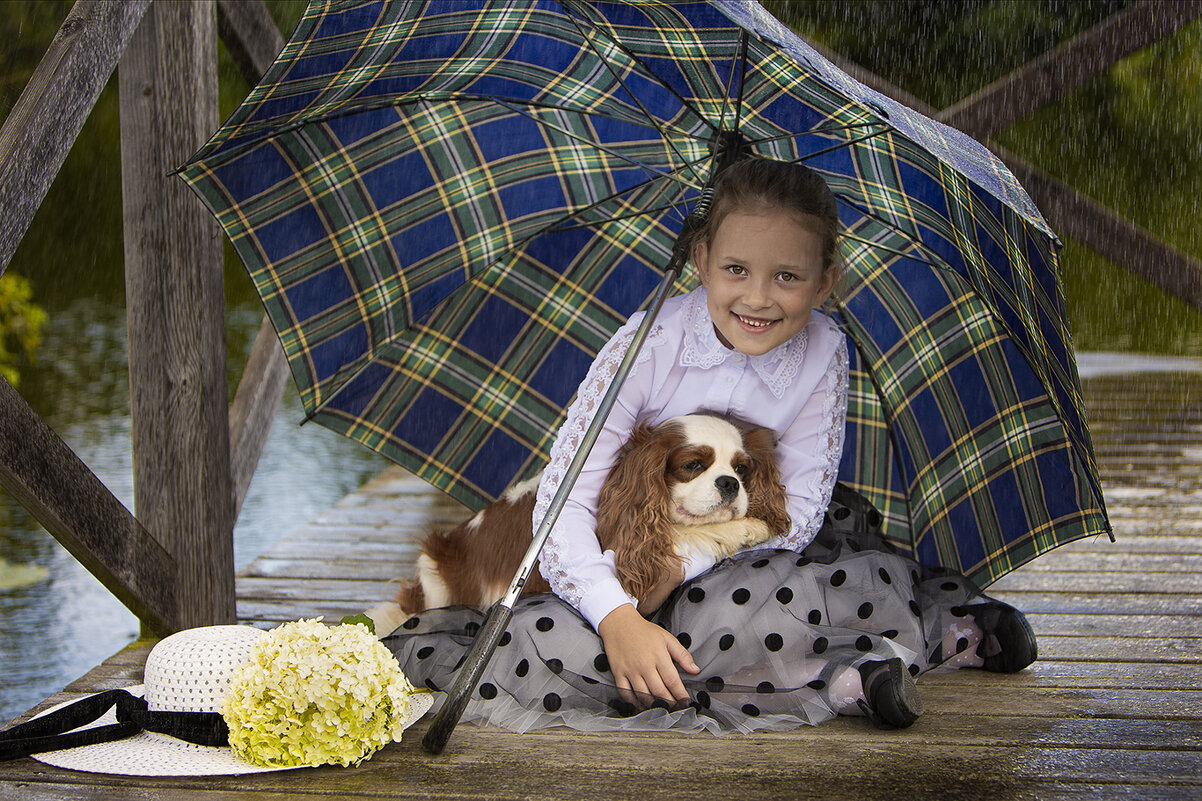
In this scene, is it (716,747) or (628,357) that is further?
(628,357)

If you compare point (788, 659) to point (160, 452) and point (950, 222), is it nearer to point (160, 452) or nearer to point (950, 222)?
point (950, 222)

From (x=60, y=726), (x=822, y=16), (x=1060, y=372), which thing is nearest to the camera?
(x=60, y=726)

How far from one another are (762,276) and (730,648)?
2.21 ft

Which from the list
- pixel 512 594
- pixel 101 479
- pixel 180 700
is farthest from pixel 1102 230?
pixel 101 479

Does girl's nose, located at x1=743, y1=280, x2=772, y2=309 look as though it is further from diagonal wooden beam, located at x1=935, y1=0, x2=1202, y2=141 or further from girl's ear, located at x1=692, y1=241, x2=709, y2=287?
diagonal wooden beam, located at x1=935, y1=0, x2=1202, y2=141

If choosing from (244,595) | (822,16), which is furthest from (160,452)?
(822,16)

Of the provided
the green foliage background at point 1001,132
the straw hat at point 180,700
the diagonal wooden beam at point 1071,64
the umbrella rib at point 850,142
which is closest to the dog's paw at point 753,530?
the umbrella rib at point 850,142

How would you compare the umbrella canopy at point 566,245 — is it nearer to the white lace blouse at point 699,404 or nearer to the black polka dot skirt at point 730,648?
the white lace blouse at point 699,404

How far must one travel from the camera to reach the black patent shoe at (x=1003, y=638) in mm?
2191

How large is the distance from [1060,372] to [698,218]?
26.7 inches

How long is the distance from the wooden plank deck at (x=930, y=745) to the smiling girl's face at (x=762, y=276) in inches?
28.4

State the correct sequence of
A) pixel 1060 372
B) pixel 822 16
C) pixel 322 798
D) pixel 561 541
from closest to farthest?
pixel 322 798 < pixel 1060 372 < pixel 561 541 < pixel 822 16

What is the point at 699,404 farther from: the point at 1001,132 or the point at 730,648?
the point at 1001,132

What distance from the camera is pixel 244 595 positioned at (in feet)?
9.70
